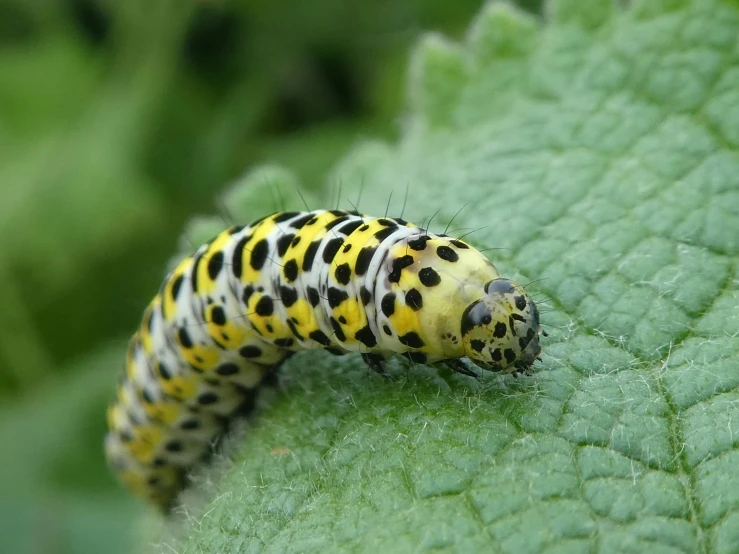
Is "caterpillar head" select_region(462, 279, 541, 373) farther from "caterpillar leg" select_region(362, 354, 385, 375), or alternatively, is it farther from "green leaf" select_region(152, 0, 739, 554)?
"caterpillar leg" select_region(362, 354, 385, 375)

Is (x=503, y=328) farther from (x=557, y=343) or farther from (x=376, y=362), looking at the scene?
(x=376, y=362)

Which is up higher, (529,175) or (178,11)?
(178,11)

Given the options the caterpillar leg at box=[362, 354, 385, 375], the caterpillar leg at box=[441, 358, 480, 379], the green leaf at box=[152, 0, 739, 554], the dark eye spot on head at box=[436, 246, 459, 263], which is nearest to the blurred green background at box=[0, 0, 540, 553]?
the green leaf at box=[152, 0, 739, 554]

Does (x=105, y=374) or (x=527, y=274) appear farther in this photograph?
(x=105, y=374)

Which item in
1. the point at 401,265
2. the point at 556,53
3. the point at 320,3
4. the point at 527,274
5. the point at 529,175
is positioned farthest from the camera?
the point at 320,3

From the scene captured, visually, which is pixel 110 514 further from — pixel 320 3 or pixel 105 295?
pixel 320 3

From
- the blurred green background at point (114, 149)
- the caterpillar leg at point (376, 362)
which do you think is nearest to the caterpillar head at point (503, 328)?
the caterpillar leg at point (376, 362)

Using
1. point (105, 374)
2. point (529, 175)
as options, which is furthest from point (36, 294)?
point (529, 175)
